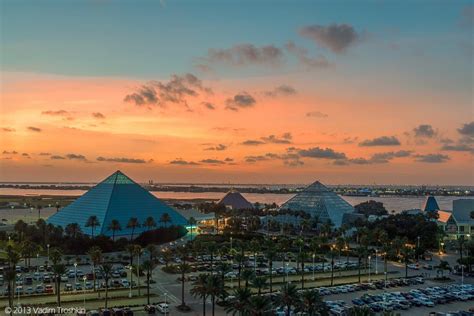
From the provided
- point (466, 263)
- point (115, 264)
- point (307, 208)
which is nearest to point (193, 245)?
point (115, 264)

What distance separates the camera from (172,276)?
6156 cm

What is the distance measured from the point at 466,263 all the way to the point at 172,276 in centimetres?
3930

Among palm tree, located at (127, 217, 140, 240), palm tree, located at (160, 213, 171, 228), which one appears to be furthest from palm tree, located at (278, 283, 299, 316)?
palm tree, located at (160, 213, 171, 228)

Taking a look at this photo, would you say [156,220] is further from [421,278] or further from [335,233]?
[421,278]

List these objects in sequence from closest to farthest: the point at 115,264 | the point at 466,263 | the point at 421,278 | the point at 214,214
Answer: the point at 421,278 < the point at 466,263 < the point at 115,264 < the point at 214,214

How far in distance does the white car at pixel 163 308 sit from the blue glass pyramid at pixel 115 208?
43.1 m

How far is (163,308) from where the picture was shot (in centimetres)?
4459

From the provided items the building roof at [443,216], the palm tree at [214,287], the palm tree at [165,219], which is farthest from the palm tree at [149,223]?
the building roof at [443,216]

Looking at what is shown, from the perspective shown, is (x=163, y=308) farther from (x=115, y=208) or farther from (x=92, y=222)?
(x=115, y=208)

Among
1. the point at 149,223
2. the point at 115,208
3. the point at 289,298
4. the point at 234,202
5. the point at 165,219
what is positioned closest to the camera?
the point at 289,298

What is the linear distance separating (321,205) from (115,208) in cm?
4937

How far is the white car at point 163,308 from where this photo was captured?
144ft
